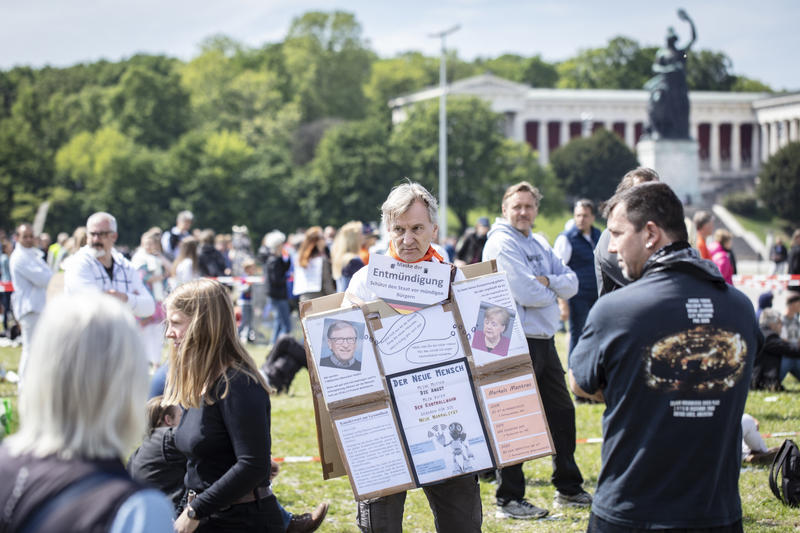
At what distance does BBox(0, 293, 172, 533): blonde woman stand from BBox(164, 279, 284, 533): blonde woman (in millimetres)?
1377

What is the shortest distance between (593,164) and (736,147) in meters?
32.0

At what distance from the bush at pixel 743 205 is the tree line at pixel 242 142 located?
11170 millimetres

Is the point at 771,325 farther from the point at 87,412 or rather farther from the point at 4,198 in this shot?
the point at 4,198

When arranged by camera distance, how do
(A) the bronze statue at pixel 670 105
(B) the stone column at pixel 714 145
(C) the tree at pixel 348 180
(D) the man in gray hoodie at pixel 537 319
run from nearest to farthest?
(D) the man in gray hoodie at pixel 537 319
(A) the bronze statue at pixel 670 105
(C) the tree at pixel 348 180
(B) the stone column at pixel 714 145

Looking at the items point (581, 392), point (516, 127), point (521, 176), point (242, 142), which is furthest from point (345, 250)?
point (516, 127)

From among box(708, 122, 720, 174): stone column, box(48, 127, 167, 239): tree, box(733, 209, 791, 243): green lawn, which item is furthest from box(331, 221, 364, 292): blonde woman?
box(708, 122, 720, 174): stone column

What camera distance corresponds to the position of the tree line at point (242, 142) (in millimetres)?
64375

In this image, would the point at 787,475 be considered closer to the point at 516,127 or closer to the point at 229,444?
the point at 229,444

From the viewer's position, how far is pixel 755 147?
342 feet

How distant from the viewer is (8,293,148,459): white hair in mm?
2064

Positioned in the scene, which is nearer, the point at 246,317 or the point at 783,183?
the point at 246,317

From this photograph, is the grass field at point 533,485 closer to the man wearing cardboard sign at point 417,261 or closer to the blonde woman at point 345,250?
the blonde woman at point 345,250

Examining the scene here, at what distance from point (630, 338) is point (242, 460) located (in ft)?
5.17

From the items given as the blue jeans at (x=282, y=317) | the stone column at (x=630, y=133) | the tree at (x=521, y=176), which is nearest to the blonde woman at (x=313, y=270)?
the blue jeans at (x=282, y=317)
